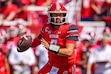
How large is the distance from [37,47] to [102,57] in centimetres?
136

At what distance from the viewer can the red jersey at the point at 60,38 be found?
6.67 m

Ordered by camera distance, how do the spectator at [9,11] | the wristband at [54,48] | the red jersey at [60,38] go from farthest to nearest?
the spectator at [9,11] < the red jersey at [60,38] < the wristband at [54,48]

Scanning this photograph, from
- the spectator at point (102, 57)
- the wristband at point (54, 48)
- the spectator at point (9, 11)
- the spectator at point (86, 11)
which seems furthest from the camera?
the spectator at point (86, 11)

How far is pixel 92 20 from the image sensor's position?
11.0m

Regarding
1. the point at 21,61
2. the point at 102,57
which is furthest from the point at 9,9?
the point at 102,57

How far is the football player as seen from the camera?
653 centimetres

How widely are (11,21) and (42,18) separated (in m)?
0.73

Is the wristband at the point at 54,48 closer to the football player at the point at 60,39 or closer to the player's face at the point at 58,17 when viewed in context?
the football player at the point at 60,39

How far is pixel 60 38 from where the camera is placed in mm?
6809

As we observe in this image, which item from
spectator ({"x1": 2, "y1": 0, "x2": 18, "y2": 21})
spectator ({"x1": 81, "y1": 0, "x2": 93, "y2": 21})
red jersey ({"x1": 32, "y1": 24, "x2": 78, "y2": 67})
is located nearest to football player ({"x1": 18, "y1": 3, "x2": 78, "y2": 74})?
red jersey ({"x1": 32, "y1": 24, "x2": 78, "y2": 67})

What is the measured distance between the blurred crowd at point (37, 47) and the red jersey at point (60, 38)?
94.7 inches

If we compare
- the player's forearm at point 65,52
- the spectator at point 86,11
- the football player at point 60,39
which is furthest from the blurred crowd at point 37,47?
the player's forearm at point 65,52

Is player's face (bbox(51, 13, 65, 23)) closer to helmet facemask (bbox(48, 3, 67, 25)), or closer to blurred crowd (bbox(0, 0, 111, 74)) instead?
helmet facemask (bbox(48, 3, 67, 25))

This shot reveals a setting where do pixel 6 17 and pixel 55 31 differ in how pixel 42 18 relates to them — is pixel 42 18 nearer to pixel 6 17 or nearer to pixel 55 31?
pixel 6 17
